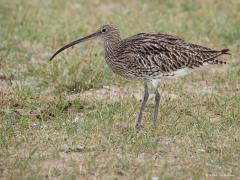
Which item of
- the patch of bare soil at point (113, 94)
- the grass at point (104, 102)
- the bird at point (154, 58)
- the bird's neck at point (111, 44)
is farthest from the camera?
the patch of bare soil at point (113, 94)

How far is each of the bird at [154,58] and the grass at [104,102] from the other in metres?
0.57

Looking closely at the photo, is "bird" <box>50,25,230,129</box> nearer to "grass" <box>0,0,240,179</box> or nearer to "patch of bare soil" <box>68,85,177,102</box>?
"grass" <box>0,0,240,179</box>

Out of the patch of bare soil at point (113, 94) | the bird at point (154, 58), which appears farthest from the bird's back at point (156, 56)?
the patch of bare soil at point (113, 94)

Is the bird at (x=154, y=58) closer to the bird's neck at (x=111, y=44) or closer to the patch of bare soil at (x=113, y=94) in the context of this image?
the bird's neck at (x=111, y=44)

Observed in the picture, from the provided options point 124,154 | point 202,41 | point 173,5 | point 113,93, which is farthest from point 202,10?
point 124,154

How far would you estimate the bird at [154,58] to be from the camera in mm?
10492

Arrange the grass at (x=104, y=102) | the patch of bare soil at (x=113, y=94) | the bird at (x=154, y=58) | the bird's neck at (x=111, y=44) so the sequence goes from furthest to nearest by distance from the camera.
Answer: the patch of bare soil at (x=113, y=94), the bird's neck at (x=111, y=44), the bird at (x=154, y=58), the grass at (x=104, y=102)

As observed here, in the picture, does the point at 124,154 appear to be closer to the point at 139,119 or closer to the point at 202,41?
the point at 139,119

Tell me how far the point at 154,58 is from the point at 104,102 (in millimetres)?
1251

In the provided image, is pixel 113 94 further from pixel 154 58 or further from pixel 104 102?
pixel 154 58

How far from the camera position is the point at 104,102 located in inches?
448

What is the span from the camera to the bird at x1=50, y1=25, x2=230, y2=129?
10492 mm

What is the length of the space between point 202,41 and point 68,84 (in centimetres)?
382

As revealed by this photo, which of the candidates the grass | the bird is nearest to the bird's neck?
the bird
